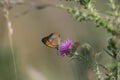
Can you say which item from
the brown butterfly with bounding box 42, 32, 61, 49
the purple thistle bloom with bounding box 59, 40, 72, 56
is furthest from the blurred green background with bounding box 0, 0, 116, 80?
the brown butterfly with bounding box 42, 32, 61, 49

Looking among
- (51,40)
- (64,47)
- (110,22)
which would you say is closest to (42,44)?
(64,47)

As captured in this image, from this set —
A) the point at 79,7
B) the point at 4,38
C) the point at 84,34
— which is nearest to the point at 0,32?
the point at 4,38

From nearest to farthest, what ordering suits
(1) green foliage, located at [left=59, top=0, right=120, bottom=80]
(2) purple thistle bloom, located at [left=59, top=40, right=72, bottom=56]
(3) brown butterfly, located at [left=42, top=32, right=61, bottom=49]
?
(1) green foliage, located at [left=59, top=0, right=120, bottom=80] < (3) brown butterfly, located at [left=42, top=32, right=61, bottom=49] < (2) purple thistle bloom, located at [left=59, top=40, right=72, bottom=56]

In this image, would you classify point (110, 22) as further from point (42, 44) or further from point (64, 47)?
point (42, 44)

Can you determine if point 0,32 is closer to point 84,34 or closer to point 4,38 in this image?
point 4,38

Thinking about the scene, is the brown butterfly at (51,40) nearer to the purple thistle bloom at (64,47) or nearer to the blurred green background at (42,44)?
the purple thistle bloom at (64,47)

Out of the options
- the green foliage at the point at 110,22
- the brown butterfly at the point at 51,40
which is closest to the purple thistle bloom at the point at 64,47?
the brown butterfly at the point at 51,40

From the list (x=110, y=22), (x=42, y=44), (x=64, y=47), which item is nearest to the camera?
(x=110, y=22)

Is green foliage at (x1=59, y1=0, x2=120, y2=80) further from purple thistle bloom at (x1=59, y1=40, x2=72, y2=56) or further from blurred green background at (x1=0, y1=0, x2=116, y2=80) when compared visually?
blurred green background at (x1=0, y1=0, x2=116, y2=80)
